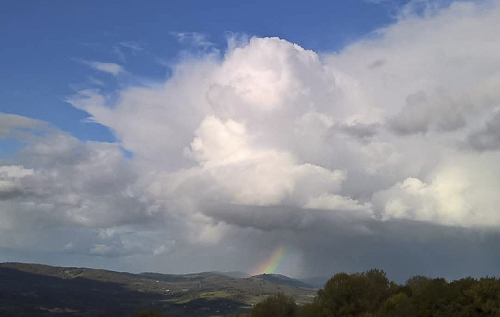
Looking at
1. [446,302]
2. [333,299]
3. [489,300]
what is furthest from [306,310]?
[489,300]

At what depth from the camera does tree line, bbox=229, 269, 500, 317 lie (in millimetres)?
94125

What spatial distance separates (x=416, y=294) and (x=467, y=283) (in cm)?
1072

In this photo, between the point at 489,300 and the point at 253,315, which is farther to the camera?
the point at 253,315

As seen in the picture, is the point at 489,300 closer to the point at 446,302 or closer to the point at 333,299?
the point at 446,302

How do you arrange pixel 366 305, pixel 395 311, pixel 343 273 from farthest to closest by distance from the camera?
pixel 343 273, pixel 366 305, pixel 395 311

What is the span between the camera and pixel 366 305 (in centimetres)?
10888

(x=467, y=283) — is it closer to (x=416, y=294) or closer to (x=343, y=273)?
(x=416, y=294)

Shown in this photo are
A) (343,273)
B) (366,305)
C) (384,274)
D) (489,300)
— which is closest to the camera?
(489,300)

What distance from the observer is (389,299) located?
107312 millimetres

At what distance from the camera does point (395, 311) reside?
99.7 meters

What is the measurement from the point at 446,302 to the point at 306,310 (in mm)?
31690

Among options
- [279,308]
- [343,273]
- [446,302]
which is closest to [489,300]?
[446,302]

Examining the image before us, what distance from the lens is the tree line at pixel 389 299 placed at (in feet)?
309

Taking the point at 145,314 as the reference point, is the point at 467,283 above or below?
above
